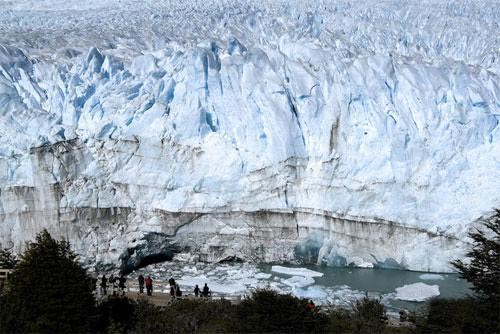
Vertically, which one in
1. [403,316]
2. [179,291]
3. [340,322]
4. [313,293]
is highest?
[179,291]

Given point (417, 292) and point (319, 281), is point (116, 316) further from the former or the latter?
point (417, 292)

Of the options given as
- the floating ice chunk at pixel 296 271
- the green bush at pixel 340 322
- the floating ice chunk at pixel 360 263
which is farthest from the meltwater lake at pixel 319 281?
the green bush at pixel 340 322

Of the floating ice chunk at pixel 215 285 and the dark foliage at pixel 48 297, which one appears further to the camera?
the floating ice chunk at pixel 215 285

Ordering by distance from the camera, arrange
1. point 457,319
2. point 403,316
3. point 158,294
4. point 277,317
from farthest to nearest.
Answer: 1. point 158,294
2. point 403,316
3. point 457,319
4. point 277,317

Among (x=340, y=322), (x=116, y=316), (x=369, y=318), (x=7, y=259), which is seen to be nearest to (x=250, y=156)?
(x=7, y=259)

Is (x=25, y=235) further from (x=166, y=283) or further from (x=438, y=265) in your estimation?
(x=438, y=265)

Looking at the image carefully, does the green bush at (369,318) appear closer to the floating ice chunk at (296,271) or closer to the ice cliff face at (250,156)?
the floating ice chunk at (296,271)

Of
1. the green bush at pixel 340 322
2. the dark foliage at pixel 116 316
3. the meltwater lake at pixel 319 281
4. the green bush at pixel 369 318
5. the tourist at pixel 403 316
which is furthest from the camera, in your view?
the meltwater lake at pixel 319 281
